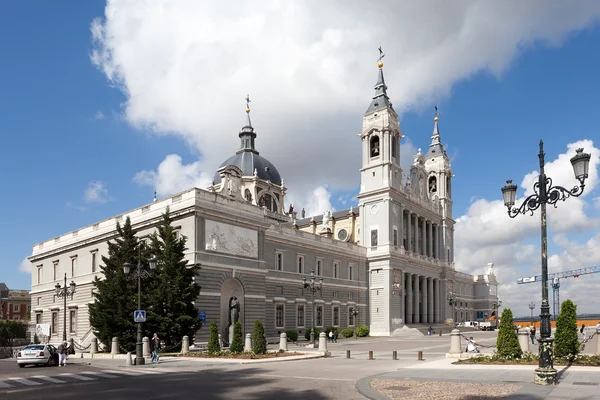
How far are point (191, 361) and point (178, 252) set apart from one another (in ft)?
32.9

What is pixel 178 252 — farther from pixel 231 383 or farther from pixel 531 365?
pixel 531 365

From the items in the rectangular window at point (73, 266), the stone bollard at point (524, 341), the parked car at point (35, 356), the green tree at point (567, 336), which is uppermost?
the rectangular window at point (73, 266)

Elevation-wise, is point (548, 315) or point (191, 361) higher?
point (548, 315)

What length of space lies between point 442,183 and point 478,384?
7691 cm

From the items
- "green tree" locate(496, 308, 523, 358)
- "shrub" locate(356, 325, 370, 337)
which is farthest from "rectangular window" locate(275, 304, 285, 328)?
"green tree" locate(496, 308, 523, 358)

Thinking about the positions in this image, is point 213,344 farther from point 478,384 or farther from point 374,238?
point 374,238

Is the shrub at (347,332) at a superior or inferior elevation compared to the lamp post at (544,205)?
inferior

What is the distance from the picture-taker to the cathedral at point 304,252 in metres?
44.3

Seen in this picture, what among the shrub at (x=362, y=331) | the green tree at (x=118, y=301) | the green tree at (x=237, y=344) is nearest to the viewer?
the green tree at (x=237, y=344)

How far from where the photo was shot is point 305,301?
58.2 metres

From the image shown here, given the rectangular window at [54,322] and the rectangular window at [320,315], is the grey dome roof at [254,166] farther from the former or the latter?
the rectangular window at [54,322]

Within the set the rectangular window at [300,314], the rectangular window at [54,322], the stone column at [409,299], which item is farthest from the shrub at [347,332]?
the rectangular window at [54,322]

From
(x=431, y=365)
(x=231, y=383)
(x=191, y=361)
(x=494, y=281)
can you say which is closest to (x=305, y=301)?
(x=191, y=361)

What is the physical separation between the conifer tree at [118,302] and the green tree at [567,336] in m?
25.7
